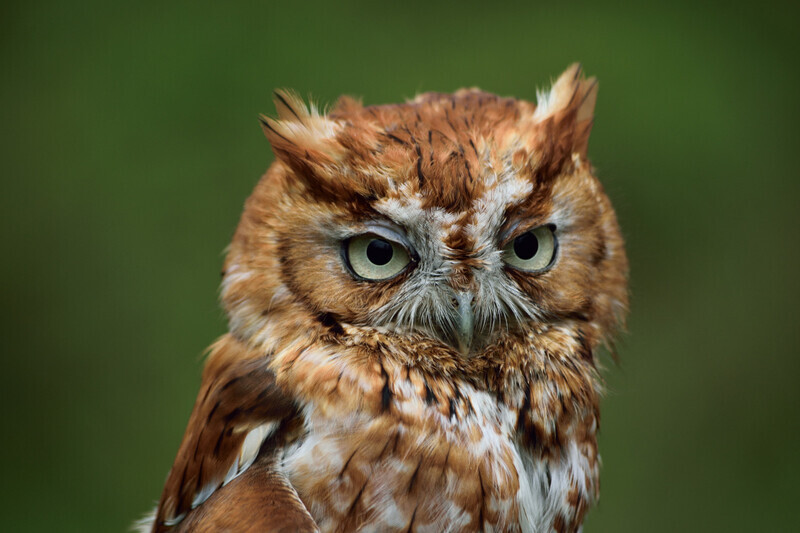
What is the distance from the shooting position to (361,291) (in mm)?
1155

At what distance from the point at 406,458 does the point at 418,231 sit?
1.05ft

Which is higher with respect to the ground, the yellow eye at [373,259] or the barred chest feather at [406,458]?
the yellow eye at [373,259]

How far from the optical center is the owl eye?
1195 mm

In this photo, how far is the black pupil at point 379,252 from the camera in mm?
1141

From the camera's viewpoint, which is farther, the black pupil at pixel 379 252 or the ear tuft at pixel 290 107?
the ear tuft at pixel 290 107

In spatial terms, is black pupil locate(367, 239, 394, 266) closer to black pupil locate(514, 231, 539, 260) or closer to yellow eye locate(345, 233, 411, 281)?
yellow eye locate(345, 233, 411, 281)

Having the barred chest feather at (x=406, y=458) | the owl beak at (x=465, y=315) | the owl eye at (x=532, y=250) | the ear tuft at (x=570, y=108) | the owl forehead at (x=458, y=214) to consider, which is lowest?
the barred chest feather at (x=406, y=458)

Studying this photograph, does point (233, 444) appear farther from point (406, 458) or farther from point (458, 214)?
point (458, 214)

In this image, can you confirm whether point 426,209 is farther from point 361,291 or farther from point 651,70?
point 651,70

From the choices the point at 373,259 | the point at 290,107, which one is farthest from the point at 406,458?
the point at 290,107

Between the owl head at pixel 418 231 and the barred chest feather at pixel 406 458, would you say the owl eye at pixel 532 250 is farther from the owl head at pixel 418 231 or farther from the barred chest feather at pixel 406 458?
the barred chest feather at pixel 406 458

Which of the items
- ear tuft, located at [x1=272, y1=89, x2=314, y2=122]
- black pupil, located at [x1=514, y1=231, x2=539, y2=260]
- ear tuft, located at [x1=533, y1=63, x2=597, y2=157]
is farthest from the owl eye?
ear tuft, located at [x1=272, y1=89, x2=314, y2=122]

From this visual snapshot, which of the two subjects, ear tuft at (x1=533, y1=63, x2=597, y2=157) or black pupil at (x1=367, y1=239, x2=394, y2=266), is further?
ear tuft at (x1=533, y1=63, x2=597, y2=157)

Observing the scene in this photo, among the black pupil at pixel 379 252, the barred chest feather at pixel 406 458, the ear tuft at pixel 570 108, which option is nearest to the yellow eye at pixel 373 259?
the black pupil at pixel 379 252
